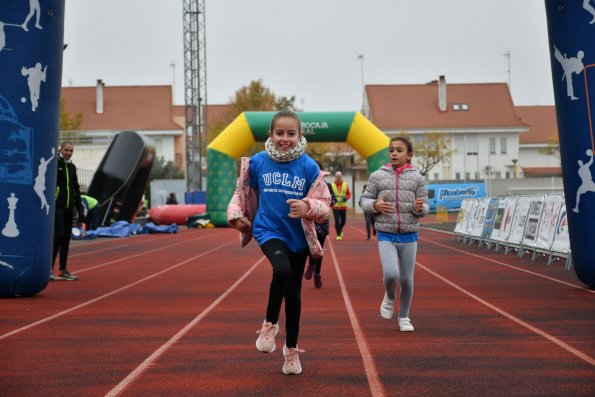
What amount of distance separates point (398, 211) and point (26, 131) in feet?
15.9

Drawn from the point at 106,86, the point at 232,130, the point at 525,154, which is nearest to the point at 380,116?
the point at 525,154

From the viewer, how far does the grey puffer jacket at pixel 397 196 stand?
27.0 ft

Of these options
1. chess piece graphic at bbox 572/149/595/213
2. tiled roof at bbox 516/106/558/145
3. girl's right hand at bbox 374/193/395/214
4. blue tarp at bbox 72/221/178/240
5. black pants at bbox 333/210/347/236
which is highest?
tiled roof at bbox 516/106/558/145

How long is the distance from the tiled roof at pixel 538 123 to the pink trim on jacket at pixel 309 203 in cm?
8719

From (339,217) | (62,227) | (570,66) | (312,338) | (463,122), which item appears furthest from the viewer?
(463,122)

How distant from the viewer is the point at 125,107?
83938 millimetres

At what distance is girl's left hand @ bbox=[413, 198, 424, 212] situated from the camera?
8188 mm

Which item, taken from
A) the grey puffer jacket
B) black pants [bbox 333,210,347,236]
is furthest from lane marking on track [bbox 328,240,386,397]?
black pants [bbox 333,210,347,236]

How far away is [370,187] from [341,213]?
15.9 meters

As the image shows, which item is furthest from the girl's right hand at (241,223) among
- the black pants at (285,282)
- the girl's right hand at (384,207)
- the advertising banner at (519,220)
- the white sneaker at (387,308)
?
the advertising banner at (519,220)

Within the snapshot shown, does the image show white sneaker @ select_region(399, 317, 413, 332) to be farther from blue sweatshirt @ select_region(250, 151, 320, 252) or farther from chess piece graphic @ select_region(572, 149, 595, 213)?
chess piece graphic @ select_region(572, 149, 595, 213)

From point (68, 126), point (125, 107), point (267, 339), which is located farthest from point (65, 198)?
point (125, 107)

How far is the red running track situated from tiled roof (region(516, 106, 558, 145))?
259 feet

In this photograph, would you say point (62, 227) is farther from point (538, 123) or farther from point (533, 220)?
point (538, 123)
